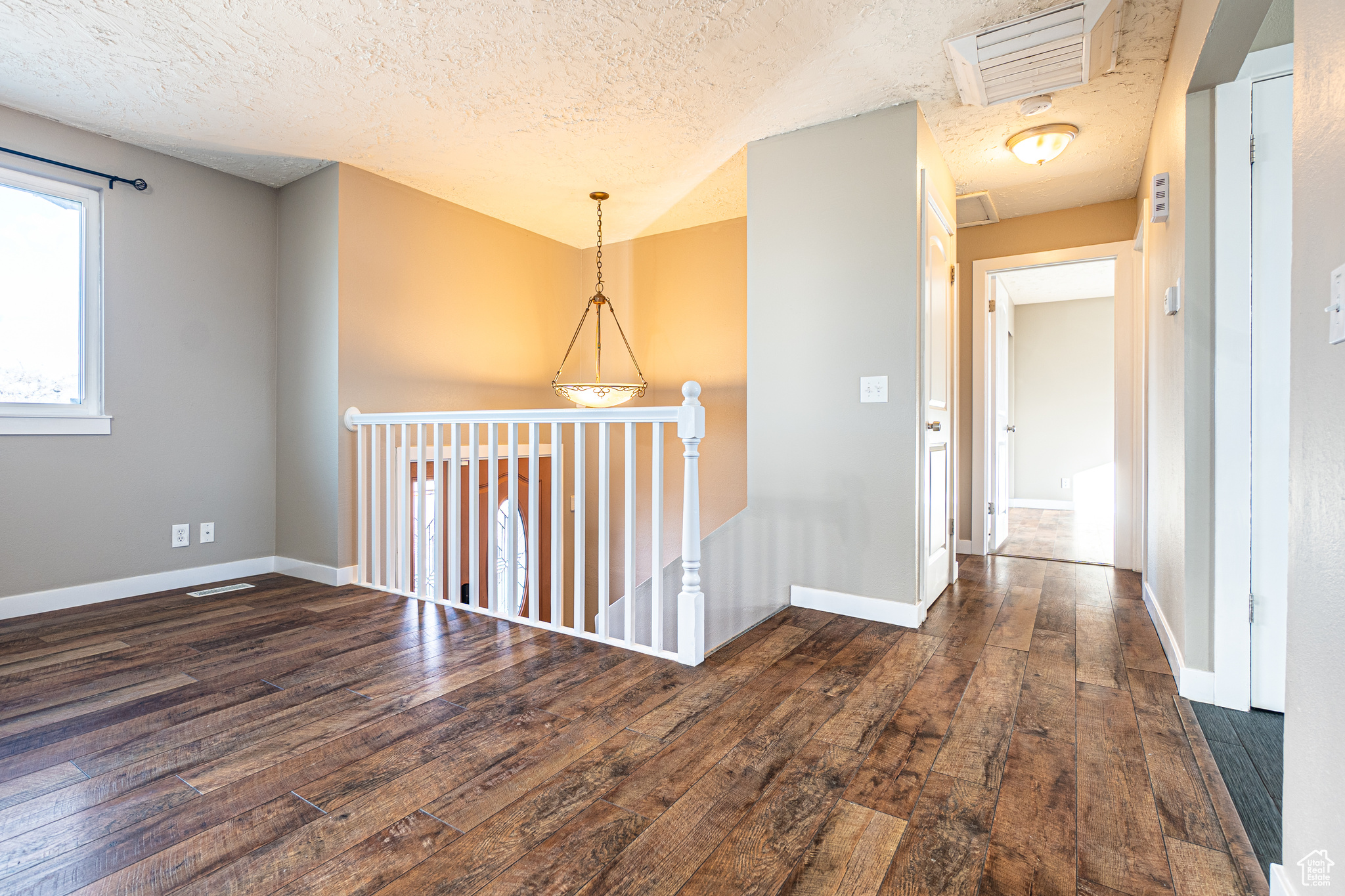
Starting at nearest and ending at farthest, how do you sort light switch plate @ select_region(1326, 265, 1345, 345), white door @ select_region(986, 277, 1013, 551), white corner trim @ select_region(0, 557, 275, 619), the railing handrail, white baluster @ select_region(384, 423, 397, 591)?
1. light switch plate @ select_region(1326, 265, 1345, 345)
2. the railing handrail
3. white corner trim @ select_region(0, 557, 275, 619)
4. white baluster @ select_region(384, 423, 397, 591)
5. white door @ select_region(986, 277, 1013, 551)

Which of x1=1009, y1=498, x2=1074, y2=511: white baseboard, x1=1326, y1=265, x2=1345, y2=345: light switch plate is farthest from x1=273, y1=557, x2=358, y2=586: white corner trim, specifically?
x1=1009, y1=498, x2=1074, y2=511: white baseboard

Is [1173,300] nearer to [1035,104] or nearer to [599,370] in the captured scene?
[1035,104]

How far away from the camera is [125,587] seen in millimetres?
3090

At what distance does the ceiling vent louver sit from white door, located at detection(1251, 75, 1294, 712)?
0.59 meters

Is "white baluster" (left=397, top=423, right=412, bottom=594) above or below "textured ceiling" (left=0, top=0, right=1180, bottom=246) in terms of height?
below

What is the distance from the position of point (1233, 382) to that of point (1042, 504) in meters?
6.39

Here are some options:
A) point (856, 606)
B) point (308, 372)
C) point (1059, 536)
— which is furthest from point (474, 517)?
point (1059, 536)

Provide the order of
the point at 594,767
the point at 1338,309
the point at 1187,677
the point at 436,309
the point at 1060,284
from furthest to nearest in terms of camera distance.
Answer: the point at 1060,284, the point at 436,309, the point at 1187,677, the point at 594,767, the point at 1338,309

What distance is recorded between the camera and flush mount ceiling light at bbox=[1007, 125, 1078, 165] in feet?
9.66

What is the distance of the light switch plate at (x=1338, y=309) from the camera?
2.81 ft

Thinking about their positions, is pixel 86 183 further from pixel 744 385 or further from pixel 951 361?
pixel 951 361

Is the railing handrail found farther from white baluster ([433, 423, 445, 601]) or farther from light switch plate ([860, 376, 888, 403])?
light switch plate ([860, 376, 888, 403])

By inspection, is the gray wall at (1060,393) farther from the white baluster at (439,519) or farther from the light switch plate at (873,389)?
the white baluster at (439,519)

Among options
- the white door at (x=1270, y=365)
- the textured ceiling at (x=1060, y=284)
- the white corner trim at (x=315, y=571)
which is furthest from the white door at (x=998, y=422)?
the white corner trim at (x=315, y=571)
